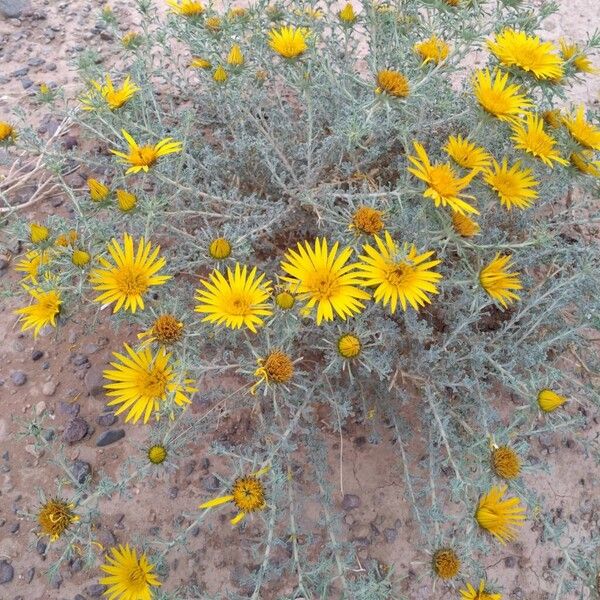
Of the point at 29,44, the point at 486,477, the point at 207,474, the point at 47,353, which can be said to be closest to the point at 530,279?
the point at 486,477

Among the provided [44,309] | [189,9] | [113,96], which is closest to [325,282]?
[44,309]

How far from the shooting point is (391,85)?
2271mm

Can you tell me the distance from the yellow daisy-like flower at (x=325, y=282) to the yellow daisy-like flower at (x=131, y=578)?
3.81ft

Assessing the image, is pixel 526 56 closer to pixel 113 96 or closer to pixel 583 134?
pixel 583 134

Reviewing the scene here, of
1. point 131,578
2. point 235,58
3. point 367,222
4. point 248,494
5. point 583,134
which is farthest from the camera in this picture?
point 235,58

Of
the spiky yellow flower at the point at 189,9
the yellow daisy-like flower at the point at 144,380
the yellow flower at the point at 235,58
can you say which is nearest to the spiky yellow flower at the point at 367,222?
the yellow daisy-like flower at the point at 144,380

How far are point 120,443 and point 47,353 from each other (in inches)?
28.0

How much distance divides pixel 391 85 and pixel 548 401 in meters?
1.41

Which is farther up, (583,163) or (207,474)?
(583,163)

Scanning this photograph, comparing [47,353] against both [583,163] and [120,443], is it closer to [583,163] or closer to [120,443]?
[120,443]

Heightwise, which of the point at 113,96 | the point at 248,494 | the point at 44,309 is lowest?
the point at 248,494

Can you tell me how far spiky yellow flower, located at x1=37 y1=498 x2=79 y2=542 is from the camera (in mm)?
2016

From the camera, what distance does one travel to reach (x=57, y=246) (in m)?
2.40

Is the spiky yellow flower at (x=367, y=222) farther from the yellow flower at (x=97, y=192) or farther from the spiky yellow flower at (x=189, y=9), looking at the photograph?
the spiky yellow flower at (x=189, y=9)
